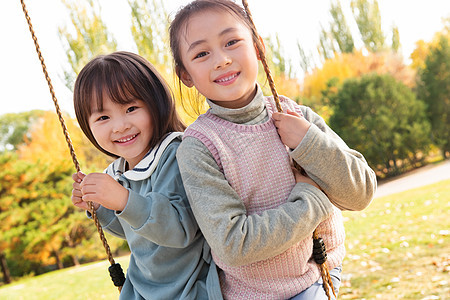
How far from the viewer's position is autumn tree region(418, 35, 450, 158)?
58.9 ft

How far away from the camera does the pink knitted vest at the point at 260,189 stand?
1712mm

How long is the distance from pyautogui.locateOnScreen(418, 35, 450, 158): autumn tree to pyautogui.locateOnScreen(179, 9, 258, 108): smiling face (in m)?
17.7

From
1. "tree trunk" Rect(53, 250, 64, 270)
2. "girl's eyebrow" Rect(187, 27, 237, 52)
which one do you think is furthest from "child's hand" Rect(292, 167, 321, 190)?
"tree trunk" Rect(53, 250, 64, 270)

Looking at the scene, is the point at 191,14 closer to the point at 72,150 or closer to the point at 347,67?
the point at 72,150

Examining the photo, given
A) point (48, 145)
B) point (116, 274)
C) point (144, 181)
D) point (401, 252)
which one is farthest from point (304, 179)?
point (48, 145)

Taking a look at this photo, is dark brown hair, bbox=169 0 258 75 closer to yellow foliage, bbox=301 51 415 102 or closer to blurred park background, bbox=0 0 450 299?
blurred park background, bbox=0 0 450 299

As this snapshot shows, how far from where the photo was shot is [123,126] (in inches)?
79.0

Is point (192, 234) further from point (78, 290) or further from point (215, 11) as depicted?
point (78, 290)

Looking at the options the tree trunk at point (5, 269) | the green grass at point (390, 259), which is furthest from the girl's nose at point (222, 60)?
the tree trunk at point (5, 269)

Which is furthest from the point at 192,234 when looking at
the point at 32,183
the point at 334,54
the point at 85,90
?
the point at 334,54

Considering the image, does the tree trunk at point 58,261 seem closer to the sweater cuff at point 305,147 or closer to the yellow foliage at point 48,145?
the yellow foliage at point 48,145

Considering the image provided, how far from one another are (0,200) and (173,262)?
586 inches

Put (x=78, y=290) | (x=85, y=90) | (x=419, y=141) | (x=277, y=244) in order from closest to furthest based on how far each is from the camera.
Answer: (x=277, y=244)
(x=85, y=90)
(x=78, y=290)
(x=419, y=141)

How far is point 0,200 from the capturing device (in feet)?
49.7
